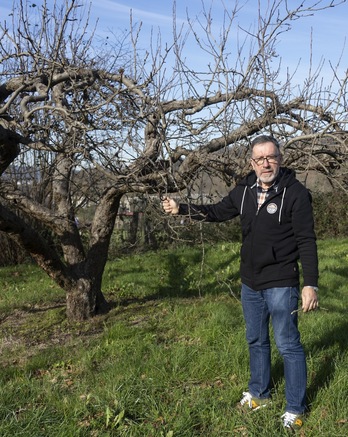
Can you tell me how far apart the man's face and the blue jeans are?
72 cm

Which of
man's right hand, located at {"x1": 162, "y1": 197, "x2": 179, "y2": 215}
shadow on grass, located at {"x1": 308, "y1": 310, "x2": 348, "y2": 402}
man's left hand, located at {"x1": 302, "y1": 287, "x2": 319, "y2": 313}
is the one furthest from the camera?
shadow on grass, located at {"x1": 308, "y1": 310, "x2": 348, "y2": 402}

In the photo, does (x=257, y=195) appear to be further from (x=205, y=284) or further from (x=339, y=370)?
(x=205, y=284)

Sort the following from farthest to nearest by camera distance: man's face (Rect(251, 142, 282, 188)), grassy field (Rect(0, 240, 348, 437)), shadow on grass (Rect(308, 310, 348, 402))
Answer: shadow on grass (Rect(308, 310, 348, 402)), grassy field (Rect(0, 240, 348, 437)), man's face (Rect(251, 142, 282, 188))

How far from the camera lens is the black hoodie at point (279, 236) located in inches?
130

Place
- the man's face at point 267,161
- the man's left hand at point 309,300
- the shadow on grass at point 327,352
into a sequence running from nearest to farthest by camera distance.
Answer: the man's left hand at point 309,300, the man's face at point 267,161, the shadow on grass at point 327,352

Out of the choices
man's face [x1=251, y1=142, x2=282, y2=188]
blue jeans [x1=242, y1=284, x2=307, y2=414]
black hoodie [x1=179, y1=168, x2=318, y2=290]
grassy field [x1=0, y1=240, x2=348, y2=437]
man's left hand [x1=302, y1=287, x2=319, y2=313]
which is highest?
man's face [x1=251, y1=142, x2=282, y2=188]

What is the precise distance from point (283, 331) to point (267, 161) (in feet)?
3.56

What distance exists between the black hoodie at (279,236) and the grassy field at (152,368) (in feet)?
3.11

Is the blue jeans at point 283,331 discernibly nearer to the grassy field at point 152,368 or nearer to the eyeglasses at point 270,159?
the grassy field at point 152,368

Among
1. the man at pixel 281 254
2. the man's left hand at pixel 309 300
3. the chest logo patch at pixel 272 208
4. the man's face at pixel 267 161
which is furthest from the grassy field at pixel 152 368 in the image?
the man's face at pixel 267 161

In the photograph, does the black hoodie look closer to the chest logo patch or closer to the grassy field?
the chest logo patch

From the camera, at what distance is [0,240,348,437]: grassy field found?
3.53 m

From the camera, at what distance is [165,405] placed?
12.5 feet

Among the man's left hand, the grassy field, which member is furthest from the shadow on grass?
the man's left hand
